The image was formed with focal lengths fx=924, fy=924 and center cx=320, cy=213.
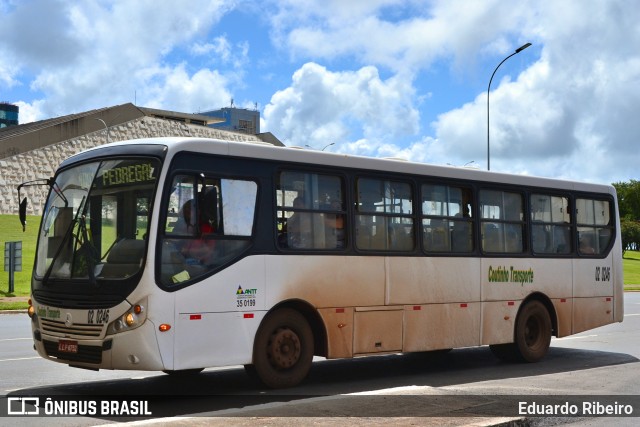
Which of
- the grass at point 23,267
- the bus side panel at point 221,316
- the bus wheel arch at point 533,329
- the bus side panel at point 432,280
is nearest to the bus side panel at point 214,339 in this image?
the bus side panel at point 221,316

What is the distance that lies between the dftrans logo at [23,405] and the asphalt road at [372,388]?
0.30 meters

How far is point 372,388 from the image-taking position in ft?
38.3

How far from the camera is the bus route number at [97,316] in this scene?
9820mm

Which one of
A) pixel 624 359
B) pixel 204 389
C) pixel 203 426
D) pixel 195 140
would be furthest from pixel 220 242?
pixel 624 359

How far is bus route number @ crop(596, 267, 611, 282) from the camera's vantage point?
16578 mm

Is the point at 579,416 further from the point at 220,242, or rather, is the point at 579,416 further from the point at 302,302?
the point at 220,242

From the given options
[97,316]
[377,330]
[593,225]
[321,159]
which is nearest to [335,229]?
[321,159]

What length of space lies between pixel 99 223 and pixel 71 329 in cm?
122

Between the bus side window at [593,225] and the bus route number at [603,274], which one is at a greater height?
the bus side window at [593,225]

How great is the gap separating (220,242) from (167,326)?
1257 millimetres

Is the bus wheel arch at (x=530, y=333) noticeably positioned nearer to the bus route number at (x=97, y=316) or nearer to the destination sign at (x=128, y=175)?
the destination sign at (x=128, y=175)

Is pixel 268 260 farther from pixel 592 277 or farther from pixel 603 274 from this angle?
pixel 603 274

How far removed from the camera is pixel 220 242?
34.7 ft

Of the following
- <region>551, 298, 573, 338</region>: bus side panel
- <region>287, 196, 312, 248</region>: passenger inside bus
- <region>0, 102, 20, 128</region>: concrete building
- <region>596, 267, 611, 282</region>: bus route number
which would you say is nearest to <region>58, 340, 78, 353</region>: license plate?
<region>287, 196, 312, 248</region>: passenger inside bus
